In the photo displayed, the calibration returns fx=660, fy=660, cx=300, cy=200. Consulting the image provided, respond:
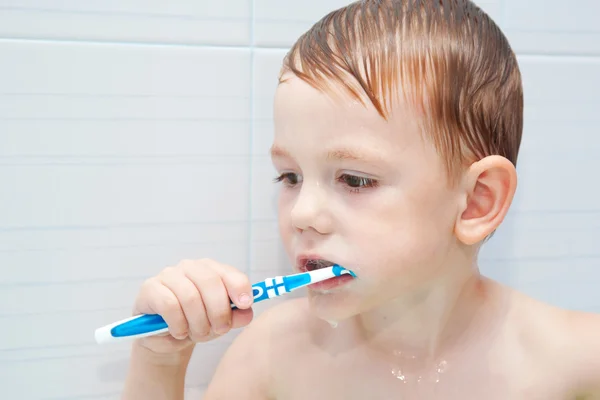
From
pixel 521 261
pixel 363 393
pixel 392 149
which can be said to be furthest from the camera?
pixel 521 261

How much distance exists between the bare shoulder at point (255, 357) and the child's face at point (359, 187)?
0.57ft

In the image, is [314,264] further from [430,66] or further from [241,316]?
[430,66]

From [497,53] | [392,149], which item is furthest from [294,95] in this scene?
[497,53]

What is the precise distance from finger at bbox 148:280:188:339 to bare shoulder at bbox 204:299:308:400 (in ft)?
0.64

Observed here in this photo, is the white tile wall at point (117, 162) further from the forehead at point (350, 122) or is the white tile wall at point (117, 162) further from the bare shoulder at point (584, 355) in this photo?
the bare shoulder at point (584, 355)

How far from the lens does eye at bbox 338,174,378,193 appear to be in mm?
628

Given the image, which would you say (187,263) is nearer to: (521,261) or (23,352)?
(23,352)

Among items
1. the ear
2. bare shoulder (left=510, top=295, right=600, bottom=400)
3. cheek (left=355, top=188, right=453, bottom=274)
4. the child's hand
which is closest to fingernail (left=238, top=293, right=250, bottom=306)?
the child's hand

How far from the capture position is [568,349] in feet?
2.51

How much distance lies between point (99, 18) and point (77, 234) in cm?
27

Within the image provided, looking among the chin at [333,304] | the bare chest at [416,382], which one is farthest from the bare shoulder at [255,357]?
the chin at [333,304]

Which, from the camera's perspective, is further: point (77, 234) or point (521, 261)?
point (521, 261)

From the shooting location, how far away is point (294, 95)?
2.08 feet

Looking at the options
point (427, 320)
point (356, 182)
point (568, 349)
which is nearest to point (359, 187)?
point (356, 182)
